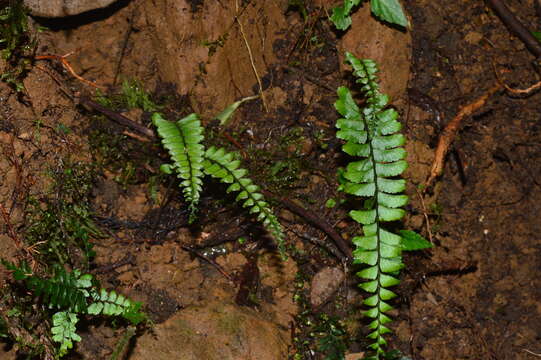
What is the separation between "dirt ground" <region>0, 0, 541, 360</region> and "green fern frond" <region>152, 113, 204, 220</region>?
1.20 ft

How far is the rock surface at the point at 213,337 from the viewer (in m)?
3.09

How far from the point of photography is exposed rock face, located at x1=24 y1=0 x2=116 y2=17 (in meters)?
3.27

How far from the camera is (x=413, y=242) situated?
3309mm

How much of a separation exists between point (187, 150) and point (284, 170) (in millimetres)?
824

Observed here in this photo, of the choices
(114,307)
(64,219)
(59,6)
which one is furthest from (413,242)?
(59,6)

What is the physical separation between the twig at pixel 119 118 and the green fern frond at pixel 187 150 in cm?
23

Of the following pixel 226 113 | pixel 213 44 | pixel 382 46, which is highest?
pixel 213 44

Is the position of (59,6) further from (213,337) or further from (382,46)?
(213,337)

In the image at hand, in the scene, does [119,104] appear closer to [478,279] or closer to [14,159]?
[14,159]

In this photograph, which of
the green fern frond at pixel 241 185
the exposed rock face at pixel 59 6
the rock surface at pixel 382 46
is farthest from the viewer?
the rock surface at pixel 382 46

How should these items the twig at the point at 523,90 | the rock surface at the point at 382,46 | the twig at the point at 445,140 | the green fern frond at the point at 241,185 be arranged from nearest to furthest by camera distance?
the green fern frond at the point at 241,185 < the rock surface at the point at 382,46 < the twig at the point at 445,140 < the twig at the point at 523,90

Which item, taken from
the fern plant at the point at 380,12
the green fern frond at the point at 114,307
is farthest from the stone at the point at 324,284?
the fern plant at the point at 380,12

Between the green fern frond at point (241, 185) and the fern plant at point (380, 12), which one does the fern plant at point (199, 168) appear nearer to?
the green fern frond at point (241, 185)

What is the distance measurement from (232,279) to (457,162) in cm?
187
